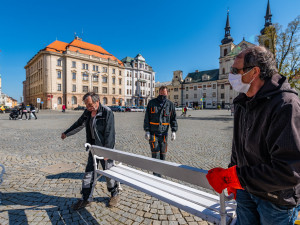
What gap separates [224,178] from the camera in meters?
1.34

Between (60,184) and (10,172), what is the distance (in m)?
1.59

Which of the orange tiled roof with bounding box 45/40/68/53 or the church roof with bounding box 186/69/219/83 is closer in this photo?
the orange tiled roof with bounding box 45/40/68/53

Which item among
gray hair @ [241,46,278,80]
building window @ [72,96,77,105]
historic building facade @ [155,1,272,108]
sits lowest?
gray hair @ [241,46,278,80]

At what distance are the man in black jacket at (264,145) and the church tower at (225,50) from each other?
66.9 metres

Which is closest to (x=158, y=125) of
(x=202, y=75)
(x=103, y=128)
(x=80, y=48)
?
(x=103, y=128)

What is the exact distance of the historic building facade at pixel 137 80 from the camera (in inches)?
2532

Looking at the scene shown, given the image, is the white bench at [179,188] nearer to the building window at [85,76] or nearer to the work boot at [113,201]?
the work boot at [113,201]

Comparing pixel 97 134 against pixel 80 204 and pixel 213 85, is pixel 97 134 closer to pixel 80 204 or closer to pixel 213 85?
pixel 80 204

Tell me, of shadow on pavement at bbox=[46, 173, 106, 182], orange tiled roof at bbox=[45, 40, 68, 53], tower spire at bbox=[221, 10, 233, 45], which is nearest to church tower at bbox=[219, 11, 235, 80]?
tower spire at bbox=[221, 10, 233, 45]

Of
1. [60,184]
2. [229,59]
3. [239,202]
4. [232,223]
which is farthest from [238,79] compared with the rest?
[229,59]

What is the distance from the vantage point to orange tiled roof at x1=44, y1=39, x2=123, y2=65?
162 feet

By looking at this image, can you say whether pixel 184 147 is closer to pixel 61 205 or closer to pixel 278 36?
pixel 61 205

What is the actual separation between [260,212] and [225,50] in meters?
71.4

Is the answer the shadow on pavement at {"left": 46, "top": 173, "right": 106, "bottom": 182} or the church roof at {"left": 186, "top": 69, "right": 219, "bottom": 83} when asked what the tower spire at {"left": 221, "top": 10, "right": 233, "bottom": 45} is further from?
the shadow on pavement at {"left": 46, "top": 173, "right": 106, "bottom": 182}
